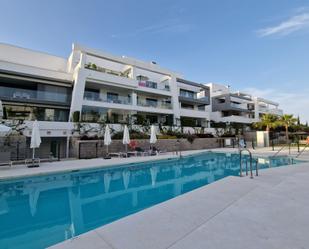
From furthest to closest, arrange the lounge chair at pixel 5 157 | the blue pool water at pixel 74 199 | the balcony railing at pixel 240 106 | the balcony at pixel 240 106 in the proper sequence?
the balcony railing at pixel 240 106, the balcony at pixel 240 106, the lounge chair at pixel 5 157, the blue pool water at pixel 74 199

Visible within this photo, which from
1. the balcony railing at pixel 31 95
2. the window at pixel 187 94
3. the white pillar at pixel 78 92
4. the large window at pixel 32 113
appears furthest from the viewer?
the window at pixel 187 94

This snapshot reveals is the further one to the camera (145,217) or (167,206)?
(167,206)

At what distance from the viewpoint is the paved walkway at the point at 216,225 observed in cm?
332

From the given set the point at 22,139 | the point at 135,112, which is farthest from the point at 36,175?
the point at 135,112

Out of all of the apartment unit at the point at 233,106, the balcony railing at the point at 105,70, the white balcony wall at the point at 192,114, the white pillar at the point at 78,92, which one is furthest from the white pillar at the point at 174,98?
the white pillar at the point at 78,92

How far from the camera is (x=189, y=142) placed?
85.4 feet

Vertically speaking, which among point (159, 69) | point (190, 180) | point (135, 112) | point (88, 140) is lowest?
point (190, 180)

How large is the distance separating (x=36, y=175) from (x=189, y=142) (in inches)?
741

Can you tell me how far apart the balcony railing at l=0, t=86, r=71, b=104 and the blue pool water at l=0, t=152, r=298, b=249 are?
1107 cm

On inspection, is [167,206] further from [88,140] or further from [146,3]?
[146,3]

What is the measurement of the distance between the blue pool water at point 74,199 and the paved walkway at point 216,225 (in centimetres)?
141

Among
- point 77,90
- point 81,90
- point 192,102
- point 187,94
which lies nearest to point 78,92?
point 77,90

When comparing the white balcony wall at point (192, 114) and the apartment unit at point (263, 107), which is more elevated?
the apartment unit at point (263, 107)

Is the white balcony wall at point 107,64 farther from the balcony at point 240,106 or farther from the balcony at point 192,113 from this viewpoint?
the balcony at point 240,106
